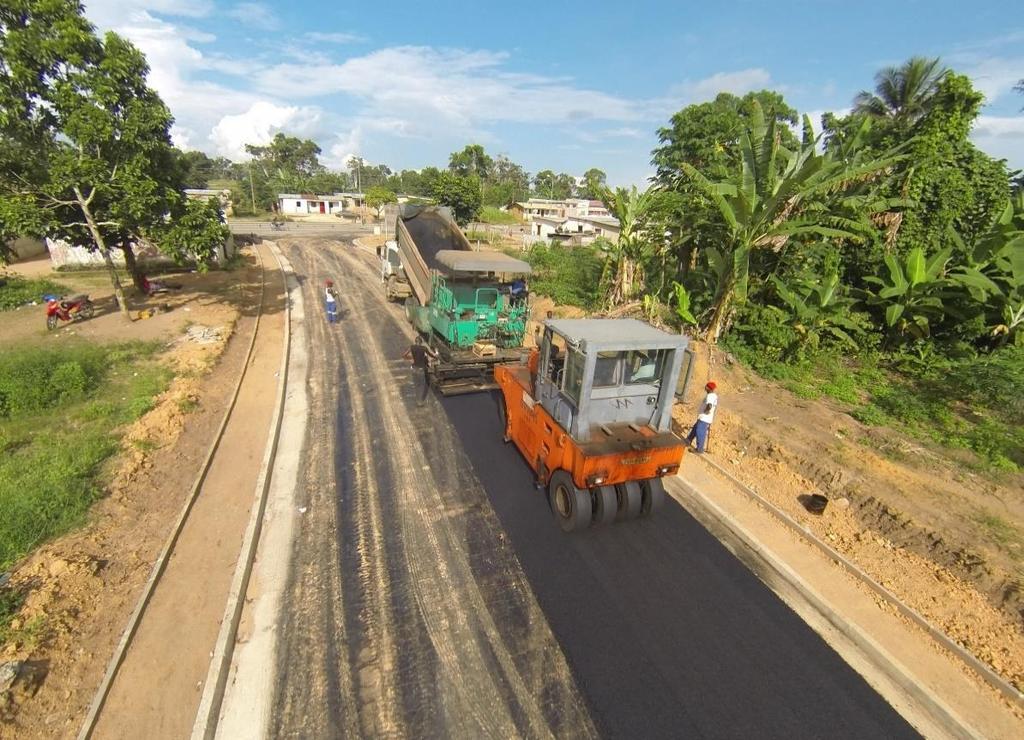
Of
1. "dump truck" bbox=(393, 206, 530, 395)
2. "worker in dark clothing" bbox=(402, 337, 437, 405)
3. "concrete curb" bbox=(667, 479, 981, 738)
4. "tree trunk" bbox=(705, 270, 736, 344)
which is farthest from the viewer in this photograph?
"tree trunk" bbox=(705, 270, 736, 344)

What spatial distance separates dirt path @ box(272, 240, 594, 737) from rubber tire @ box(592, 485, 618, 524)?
4.92 feet

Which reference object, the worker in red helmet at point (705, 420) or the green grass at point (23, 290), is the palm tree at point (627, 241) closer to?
the worker in red helmet at point (705, 420)

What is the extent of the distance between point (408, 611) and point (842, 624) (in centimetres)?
521

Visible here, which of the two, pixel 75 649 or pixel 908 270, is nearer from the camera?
pixel 75 649

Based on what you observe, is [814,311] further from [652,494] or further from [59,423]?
[59,423]

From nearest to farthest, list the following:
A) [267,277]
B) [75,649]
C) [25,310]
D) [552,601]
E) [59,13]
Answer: [75,649] → [552,601] → [59,13] → [25,310] → [267,277]

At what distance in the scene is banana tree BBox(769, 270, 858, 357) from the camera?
1143 cm

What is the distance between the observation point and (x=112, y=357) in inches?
481

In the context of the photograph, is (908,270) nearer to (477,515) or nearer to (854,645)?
(854,645)

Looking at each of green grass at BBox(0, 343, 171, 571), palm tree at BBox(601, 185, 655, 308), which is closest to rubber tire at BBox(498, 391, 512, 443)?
green grass at BBox(0, 343, 171, 571)

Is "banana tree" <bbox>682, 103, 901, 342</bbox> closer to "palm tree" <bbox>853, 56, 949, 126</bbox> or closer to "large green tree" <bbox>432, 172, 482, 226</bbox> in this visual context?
"palm tree" <bbox>853, 56, 949, 126</bbox>

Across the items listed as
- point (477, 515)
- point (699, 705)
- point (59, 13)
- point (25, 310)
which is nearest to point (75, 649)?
point (477, 515)

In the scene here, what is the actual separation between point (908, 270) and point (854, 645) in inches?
396

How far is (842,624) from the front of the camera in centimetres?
542
